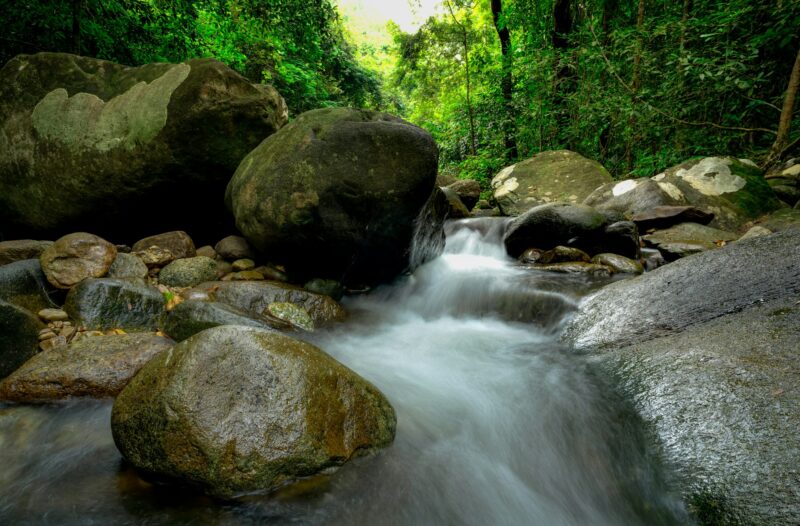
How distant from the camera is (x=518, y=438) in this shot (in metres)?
2.60

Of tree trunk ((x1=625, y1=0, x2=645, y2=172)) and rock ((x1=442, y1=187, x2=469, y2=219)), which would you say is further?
rock ((x1=442, y1=187, x2=469, y2=219))

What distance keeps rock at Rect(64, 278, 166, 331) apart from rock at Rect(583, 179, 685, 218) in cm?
639

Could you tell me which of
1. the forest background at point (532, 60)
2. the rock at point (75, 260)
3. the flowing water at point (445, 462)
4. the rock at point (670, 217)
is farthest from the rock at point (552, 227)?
the rock at point (75, 260)

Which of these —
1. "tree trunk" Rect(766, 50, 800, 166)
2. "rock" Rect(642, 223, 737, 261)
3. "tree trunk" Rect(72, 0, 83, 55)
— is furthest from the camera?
"tree trunk" Rect(72, 0, 83, 55)

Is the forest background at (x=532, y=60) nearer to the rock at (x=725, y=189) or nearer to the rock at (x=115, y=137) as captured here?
the rock at (x=725, y=189)

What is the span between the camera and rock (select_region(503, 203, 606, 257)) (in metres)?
5.67

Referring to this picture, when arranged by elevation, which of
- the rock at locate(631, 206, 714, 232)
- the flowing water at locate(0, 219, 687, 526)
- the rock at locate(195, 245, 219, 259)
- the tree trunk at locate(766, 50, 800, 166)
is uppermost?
the tree trunk at locate(766, 50, 800, 166)

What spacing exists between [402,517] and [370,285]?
3.64 meters

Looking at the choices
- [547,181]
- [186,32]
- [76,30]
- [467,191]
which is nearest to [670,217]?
[547,181]

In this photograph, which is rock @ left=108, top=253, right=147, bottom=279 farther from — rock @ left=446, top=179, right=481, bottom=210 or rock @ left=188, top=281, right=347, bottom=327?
rock @ left=446, top=179, right=481, bottom=210

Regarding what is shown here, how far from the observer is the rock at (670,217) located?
19.7 ft

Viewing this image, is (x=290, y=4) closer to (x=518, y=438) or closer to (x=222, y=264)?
(x=222, y=264)

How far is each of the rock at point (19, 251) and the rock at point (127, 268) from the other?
79 centimetres

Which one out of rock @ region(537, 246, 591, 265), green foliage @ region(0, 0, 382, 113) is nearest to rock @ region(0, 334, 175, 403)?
rock @ region(537, 246, 591, 265)
